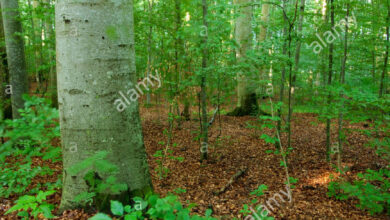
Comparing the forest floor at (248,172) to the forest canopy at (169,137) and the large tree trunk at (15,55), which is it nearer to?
the forest canopy at (169,137)

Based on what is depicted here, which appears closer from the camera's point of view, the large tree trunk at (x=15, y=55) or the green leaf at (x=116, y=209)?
the green leaf at (x=116, y=209)

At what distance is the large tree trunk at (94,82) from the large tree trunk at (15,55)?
373 centimetres

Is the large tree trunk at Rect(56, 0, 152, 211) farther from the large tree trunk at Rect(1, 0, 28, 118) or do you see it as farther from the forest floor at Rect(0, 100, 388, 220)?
the large tree trunk at Rect(1, 0, 28, 118)

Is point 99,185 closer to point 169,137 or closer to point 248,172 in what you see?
point 169,137

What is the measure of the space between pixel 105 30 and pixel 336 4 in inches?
172

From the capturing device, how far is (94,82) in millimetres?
1982

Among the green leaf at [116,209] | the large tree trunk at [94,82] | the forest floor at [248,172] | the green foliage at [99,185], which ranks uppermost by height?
the large tree trunk at [94,82]

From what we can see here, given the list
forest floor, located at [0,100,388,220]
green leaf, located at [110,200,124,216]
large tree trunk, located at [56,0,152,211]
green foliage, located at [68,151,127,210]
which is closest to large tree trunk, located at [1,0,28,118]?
forest floor, located at [0,100,388,220]

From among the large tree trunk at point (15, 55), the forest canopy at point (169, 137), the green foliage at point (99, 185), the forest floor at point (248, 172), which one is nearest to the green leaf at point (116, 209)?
the forest canopy at point (169, 137)

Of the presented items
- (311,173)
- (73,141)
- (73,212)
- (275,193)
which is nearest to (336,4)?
(311,173)

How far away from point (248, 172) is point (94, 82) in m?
3.65

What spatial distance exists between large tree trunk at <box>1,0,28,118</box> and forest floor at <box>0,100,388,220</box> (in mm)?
1376

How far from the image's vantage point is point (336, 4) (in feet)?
14.3

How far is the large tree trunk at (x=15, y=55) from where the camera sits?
4.81 m
